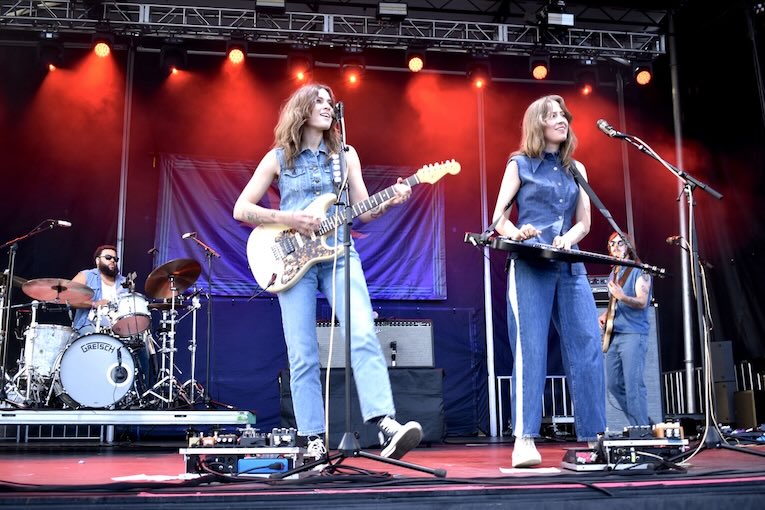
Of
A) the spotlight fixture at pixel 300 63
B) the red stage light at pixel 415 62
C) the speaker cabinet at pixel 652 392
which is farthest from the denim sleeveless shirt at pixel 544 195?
the spotlight fixture at pixel 300 63

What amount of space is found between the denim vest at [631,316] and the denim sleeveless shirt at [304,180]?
13.2 ft

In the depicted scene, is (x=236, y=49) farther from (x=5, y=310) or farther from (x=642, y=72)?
(x=642, y=72)

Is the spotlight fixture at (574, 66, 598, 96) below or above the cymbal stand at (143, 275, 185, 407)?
above

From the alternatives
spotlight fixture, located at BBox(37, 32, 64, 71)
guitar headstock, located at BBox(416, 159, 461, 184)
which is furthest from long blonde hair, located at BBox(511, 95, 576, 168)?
spotlight fixture, located at BBox(37, 32, 64, 71)

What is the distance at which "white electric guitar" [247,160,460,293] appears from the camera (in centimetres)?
395

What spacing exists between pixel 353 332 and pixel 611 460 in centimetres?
134

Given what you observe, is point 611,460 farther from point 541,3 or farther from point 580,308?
point 541,3

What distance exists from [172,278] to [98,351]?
3.82 feet

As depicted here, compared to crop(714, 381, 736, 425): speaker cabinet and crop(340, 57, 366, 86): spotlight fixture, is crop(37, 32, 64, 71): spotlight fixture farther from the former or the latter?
crop(714, 381, 736, 425): speaker cabinet

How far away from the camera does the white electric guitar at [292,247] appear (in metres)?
3.95

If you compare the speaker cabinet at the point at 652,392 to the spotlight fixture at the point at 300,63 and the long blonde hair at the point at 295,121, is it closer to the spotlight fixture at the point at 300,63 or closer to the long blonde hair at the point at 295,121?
the spotlight fixture at the point at 300,63

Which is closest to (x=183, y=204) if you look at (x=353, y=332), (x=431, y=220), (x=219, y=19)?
(x=219, y=19)

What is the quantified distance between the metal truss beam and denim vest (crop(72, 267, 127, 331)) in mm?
3072

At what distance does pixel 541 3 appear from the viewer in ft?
36.1
